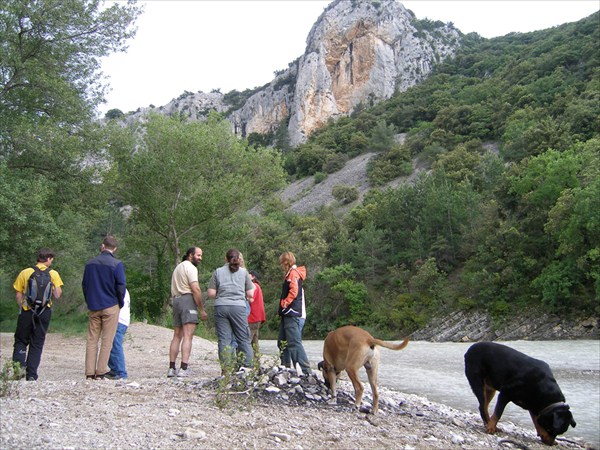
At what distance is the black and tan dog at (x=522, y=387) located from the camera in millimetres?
5992

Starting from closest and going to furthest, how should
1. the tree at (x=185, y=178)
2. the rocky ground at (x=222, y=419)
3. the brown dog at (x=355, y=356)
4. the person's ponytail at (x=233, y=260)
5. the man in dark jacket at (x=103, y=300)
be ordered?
the rocky ground at (x=222, y=419)
the brown dog at (x=355, y=356)
the man in dark jacket at (x=103, y=300)
the person's ponytail at (x=233, y=260)
the tree at (x=185, y=178)

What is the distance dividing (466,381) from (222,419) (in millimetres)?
9188

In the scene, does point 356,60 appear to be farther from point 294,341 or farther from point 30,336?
point 30,336

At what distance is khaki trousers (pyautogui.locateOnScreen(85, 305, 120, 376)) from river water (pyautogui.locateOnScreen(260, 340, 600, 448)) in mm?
4313

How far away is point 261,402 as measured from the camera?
6156 millimetres

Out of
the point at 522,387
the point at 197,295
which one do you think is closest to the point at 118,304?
the point at 197,295

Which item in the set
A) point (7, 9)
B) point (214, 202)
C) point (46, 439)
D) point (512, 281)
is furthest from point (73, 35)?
point (512, 281)

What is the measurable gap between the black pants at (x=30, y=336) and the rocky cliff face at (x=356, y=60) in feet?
364

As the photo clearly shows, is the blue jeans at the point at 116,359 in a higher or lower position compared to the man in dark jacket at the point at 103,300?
lower

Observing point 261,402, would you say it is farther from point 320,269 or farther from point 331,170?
point 331,170

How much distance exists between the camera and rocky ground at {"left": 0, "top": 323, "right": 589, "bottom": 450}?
14.6 feet

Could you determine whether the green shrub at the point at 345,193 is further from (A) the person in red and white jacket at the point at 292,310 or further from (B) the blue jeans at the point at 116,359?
(B) the blue jeans at the point at 116,359

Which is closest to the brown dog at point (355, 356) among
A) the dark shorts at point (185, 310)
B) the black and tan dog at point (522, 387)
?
the black and tan dog at point (522, 387)

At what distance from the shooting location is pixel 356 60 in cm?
12169
